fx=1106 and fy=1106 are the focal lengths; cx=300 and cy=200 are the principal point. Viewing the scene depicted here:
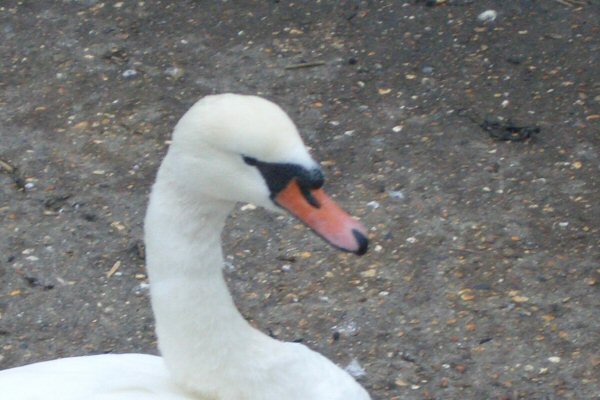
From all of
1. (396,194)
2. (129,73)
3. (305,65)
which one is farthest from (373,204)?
(129,73)

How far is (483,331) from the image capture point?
12.5ft

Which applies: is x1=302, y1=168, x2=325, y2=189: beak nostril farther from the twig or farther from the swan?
the twig

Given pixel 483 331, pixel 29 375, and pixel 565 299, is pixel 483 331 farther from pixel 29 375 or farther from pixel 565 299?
pixel 29 375

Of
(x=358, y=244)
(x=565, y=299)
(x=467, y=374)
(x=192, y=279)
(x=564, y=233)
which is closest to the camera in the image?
(x=358, y=244)

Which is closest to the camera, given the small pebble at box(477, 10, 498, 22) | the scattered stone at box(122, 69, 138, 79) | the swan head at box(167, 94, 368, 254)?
the swan head at box(167, 94, 368, 254)

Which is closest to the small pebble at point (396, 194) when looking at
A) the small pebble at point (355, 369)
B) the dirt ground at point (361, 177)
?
the dirt ground at point (361, 177)

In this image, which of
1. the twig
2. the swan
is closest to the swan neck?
the swan

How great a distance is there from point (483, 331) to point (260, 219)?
3.36 feet

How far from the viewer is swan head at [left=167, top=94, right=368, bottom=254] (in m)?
2.26

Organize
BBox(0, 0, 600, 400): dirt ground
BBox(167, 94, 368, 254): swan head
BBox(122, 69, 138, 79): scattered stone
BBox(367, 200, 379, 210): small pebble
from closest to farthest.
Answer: BBox(167, 94, 368, 254): swan head
BBox(0, 0, 600, 400): dirt ground
BBox(367, 200, 379, 210): small pebble
BBox(122, 69, 138, 79): scattered stone

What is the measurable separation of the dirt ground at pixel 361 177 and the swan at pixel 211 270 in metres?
0.97

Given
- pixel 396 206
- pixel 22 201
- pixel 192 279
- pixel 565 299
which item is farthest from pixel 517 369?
pixel 22 201

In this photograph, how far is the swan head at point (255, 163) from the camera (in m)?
2.26

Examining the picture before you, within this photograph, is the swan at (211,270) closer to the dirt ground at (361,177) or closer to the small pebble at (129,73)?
the dirt ground at (361,177)
